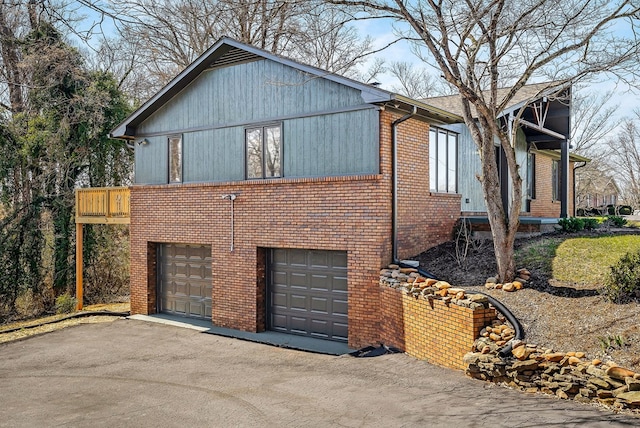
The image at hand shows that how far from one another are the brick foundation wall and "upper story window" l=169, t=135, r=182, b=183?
7111 mm

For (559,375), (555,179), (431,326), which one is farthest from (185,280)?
(555,179)

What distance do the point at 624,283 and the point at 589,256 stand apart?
9.20ft

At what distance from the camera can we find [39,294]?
61.6ft

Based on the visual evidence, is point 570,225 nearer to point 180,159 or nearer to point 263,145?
point 263,145

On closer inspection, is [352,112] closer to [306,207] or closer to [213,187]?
[306,207]

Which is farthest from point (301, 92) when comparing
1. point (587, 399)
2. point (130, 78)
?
point (130, 78)

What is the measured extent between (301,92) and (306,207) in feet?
8.93

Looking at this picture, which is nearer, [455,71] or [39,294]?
[455,71]

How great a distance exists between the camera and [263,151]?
13078mm

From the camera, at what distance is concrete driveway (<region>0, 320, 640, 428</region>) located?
648cm

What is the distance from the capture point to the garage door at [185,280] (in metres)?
14.6

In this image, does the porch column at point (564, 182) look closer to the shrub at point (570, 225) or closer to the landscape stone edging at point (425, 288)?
the shrub at point (570, 225)

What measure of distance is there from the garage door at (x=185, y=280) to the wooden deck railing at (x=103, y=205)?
5.96 feet

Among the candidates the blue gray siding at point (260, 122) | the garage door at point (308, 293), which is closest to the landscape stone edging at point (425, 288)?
the garage door at point (308, 293)
